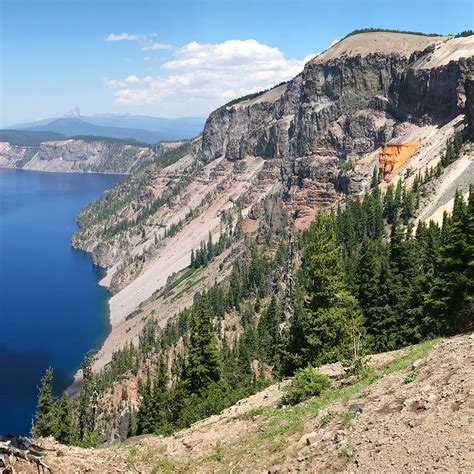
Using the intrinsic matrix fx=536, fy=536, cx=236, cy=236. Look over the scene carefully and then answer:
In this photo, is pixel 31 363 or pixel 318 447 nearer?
pixel 318 447

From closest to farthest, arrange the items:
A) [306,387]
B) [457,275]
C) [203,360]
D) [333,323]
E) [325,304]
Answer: [306,387], [333,323], [457,275], [325,304], [203,360]

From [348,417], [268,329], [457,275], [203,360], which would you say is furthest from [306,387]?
[268,329]

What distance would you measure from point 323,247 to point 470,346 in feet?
63.5

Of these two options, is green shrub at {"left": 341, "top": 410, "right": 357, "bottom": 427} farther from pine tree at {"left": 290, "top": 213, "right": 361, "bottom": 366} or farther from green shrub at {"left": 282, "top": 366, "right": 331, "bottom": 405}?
pine tree at {"left": 290, "top": 213, "right": 361, "bottom": 366}

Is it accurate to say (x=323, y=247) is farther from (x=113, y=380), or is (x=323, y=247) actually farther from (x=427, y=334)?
(x=113, y=380)

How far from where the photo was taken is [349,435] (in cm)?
2291

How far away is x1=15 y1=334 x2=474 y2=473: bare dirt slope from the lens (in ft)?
65.9

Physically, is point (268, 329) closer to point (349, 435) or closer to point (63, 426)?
point (63, 426)

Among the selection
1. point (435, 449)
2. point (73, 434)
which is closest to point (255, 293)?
point (73, 434)

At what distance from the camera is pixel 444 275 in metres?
48.0

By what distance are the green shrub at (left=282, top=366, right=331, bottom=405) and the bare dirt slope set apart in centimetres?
131

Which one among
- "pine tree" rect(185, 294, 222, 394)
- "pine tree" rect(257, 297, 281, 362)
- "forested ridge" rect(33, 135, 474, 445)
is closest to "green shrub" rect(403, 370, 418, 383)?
"forested ridge" rect(33, 135, 474, 445)

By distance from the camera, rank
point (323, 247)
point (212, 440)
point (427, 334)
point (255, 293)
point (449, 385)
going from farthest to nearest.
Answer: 1. point (255, 293)
2. point (427, 334)
3. point (323, 247)
4. point (212, 440)
5. point (449, 385)

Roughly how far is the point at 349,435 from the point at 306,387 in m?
9.51
